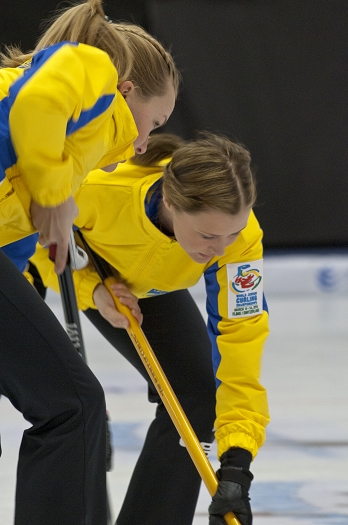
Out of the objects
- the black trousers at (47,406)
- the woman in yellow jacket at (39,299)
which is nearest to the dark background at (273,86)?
the woman in yellow jacket at (39,299)

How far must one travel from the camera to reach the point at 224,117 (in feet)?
14.9

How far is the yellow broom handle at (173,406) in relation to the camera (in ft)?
5.32

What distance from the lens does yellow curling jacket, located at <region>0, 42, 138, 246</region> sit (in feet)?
3.94

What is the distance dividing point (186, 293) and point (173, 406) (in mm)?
445

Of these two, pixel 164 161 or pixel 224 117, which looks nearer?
pixel 164 161

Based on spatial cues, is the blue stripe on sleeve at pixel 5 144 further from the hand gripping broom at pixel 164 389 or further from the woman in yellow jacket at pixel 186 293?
the hand gripping broom at pixel 164 389

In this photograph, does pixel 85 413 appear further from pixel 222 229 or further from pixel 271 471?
pixel 271 471

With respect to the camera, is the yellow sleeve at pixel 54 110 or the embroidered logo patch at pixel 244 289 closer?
the yellow sleeve at pixel 54 110

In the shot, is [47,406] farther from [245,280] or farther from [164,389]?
[245,280]

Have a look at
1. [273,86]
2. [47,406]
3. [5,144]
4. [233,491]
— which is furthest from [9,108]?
[273,86]

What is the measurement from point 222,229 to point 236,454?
0.47m

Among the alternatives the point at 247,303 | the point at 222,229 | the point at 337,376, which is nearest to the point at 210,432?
the point at 247,303

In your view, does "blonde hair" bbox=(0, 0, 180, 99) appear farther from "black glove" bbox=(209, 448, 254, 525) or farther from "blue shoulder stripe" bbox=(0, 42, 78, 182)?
"black glove" bbox=(209, 448, 254, 525)

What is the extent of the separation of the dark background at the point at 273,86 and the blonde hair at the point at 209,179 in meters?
2.76
